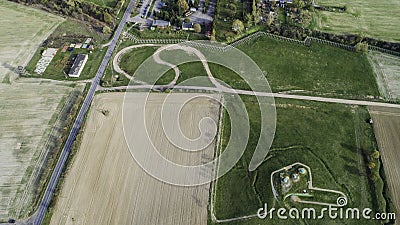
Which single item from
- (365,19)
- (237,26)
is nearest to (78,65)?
Result: (237,26)

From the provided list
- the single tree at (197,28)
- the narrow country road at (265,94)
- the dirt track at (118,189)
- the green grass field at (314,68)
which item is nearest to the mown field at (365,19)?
the green grass field at (314,68)

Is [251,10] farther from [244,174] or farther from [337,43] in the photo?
[244,174]

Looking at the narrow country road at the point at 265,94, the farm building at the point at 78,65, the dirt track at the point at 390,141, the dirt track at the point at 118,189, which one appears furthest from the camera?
the farm building at the point at 78,65

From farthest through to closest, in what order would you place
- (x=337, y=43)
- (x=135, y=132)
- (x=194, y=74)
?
(x=337, y=43) → (x=194, y=74) → (x=135, y=132)

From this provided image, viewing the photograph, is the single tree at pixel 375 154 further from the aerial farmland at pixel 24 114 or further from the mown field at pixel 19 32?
the mown field at pixel 19 32

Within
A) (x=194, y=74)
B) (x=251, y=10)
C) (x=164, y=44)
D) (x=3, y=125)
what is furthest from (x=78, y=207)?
(x=251, y=10)

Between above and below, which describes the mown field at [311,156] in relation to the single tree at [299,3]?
below

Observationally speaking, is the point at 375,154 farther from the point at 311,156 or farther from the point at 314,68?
the point at 314,68

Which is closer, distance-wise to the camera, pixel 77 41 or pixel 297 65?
pixel 297 65
